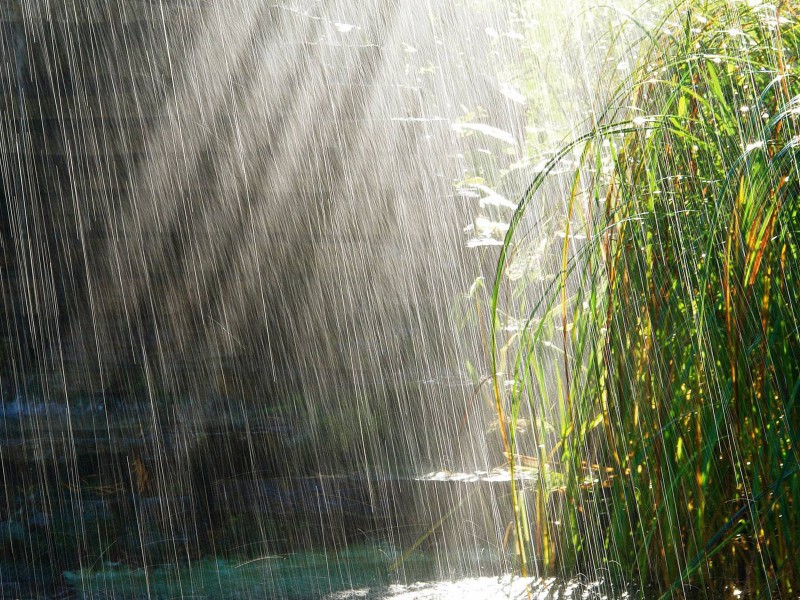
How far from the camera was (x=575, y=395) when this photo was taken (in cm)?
157

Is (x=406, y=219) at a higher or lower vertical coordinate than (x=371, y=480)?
higher

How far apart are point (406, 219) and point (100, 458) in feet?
7.84

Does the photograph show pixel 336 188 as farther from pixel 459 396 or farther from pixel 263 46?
pixel 459 396

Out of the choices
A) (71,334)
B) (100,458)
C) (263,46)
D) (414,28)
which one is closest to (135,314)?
(71,334)

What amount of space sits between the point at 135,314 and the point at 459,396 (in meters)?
2.02

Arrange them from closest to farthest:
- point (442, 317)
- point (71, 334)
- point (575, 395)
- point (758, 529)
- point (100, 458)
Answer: point (758, 529) < point (575, 395) < point (100, 458) < point (71, 334) < point (442, 317)

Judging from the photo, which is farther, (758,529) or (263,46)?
(263,46)

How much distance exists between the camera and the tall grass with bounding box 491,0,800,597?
4.48 ft

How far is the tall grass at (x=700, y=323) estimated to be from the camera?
4.48ft

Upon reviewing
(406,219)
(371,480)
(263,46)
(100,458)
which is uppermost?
(263,46)

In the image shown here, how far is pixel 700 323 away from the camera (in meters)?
1.29

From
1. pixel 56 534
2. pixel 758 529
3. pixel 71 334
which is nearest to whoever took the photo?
pixel 758 529

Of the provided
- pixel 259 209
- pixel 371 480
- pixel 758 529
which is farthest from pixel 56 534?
pixel 758 529

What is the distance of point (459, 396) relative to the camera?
4.83m
